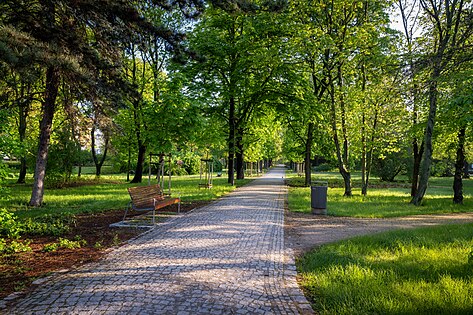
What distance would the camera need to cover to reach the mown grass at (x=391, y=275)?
140 inches

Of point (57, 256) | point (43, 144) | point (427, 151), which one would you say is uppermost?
point (427, 151)

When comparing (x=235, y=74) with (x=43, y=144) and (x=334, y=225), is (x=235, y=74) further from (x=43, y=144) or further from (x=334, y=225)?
(x=334, y=225)

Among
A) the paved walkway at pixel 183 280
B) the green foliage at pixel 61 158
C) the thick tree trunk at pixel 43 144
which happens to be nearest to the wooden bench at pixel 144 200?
the paved walkway at pixel 183 280

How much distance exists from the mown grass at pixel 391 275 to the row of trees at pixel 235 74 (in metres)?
2.50

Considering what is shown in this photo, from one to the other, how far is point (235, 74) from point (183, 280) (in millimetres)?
15144

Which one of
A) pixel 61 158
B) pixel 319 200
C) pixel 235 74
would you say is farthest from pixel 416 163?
pixel 61 158

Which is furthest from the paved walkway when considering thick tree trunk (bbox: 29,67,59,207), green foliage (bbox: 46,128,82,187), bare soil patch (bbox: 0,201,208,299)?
green foliage (bbox: 46,128,82,187)

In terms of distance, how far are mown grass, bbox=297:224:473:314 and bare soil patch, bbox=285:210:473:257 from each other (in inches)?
27.7

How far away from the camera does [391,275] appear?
4.52 m

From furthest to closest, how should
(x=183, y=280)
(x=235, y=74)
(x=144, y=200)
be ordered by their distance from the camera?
(x=235, y=74)
(x=144, y=200)
(x=183, y=280)

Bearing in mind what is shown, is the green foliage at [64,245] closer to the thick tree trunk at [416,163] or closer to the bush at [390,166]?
the thick tree trunk at [416,163]

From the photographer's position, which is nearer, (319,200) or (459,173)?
(319,200)

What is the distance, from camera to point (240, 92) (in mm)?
19344

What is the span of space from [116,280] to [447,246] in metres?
5.87
